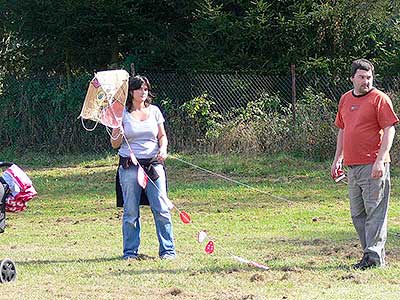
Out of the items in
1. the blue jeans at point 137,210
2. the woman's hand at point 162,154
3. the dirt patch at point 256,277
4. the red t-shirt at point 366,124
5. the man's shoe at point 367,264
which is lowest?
the dirt patch at point 256,277

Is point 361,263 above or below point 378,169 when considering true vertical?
below

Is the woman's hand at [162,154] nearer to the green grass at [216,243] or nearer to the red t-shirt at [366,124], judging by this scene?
the green grass at [216,243]

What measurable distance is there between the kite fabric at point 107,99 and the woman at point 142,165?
0.07 metres

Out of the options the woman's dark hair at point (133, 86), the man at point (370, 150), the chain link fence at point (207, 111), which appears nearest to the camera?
the man at point (370, 150)

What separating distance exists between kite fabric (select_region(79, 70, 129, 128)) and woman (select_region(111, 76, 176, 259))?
A: 0.24 ft

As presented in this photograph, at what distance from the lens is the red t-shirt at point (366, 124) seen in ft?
25.1

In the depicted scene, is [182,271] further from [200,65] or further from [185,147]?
[200,65]

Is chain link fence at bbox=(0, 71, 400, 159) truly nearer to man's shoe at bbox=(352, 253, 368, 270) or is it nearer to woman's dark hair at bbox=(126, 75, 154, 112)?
woman's dark hair at bbox=(126, 75, 154, 112)

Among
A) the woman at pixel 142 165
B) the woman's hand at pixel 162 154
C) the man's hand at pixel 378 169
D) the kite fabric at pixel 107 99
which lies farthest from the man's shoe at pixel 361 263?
the kite fabric at pixel 107 99

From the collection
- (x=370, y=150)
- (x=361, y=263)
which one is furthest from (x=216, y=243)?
(x=370, y=150)

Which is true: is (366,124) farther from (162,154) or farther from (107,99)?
(107,99)

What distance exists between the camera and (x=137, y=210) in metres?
8.67

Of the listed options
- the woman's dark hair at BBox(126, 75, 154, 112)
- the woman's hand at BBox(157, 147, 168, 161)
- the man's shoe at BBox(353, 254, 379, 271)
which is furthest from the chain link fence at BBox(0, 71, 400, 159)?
the man's shoe at BBox(353, 254, 379, 271)

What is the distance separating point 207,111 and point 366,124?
38.8 ft
